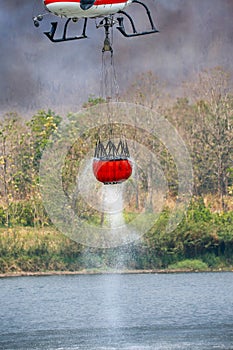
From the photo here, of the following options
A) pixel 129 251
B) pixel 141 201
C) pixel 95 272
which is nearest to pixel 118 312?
pixel 95 272

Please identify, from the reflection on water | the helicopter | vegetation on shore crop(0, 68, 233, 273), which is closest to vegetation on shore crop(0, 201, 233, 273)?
vegetation on shore crop(0, 68, 233, 273)

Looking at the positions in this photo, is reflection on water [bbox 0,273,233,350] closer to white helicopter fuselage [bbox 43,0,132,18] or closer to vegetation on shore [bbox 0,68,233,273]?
vegetation on shore [bbox 0,68,233,273]

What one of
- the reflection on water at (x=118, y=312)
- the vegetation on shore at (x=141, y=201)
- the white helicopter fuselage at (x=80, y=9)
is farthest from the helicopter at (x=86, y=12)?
the vegetation on shore at (x=141, y=201)

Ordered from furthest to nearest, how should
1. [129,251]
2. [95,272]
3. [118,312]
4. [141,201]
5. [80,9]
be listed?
[141,201]
[129,251]
[95,272]
[118,312]
[80,9]

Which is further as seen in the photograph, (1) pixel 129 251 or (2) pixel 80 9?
(1) pixel 129 251

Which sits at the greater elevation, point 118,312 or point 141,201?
point 141,201

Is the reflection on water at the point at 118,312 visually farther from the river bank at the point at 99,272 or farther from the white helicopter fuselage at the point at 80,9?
the white helicopter fuselage at the point at 80,9

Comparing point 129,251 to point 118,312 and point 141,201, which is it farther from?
point 118,312

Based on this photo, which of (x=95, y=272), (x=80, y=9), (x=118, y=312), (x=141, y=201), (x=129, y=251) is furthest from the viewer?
(x=141, y=201)
